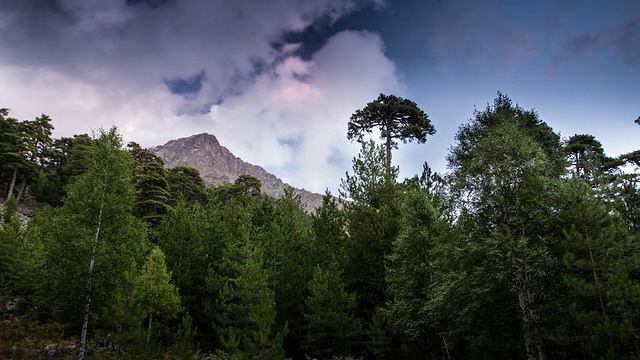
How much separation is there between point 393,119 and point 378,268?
1505cm

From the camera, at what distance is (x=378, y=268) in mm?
19531

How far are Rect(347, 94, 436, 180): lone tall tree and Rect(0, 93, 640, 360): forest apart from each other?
791 centimetres

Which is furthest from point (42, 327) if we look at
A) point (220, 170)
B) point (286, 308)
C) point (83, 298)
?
point (220, 170)

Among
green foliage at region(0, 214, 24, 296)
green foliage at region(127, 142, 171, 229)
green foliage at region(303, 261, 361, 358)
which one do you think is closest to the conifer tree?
green foliage at region(0, 214, 24, 296)

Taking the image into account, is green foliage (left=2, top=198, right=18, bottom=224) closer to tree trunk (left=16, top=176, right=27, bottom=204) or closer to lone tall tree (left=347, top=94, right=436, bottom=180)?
tree trunk (left=16, top=176, right=27, bottom=204)

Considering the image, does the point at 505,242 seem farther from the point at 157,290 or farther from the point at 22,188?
the point at 22,188

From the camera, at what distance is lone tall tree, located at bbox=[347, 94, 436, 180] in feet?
90.1

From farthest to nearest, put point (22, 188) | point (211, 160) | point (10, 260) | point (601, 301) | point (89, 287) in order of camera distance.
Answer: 1. point (211, 160)
2. point (22, 188)
3. point (10, 260)
4. point (89, 287)
5. point (601, 301)

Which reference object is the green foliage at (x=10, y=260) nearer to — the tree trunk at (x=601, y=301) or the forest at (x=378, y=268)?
the forest at (x=378, y=268)

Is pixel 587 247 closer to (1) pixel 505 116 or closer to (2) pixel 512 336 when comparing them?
(2) pixel 512 336

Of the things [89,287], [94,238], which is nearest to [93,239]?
[94,238]

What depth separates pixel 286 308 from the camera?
753 inches

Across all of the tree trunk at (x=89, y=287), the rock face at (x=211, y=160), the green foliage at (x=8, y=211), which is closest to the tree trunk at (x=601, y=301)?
the tree trunk at (x=89, y=287)

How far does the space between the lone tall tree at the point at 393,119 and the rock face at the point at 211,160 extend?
124 m
